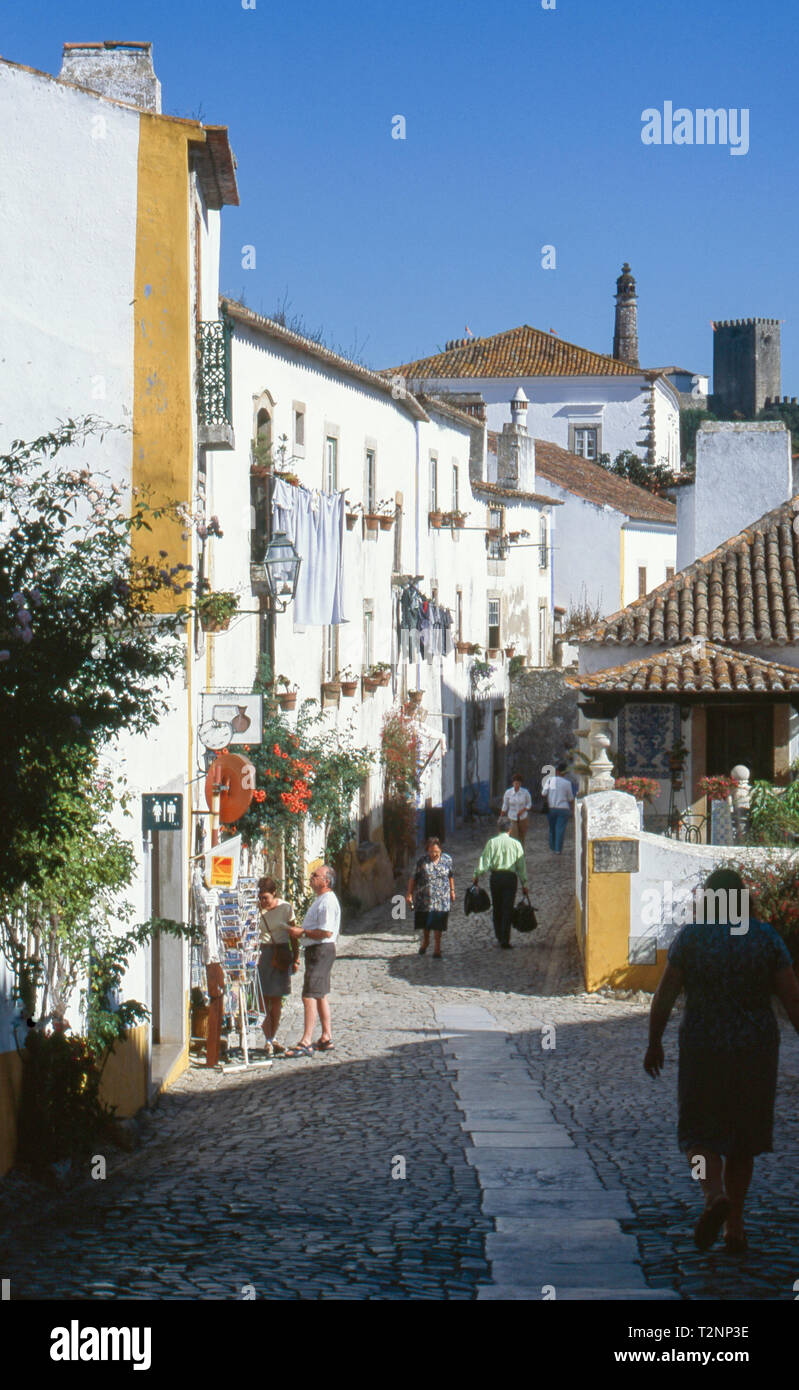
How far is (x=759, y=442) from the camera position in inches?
1168

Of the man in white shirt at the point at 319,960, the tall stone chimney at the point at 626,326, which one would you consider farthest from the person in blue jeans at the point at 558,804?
the tall stone chimney at the point at 626,326

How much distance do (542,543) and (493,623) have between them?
503 centimetres

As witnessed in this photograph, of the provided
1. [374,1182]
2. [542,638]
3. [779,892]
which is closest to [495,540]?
[542,638]

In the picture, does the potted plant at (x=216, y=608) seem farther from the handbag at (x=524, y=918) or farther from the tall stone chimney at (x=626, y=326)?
the tall stone chimney at (x=626, y=326)

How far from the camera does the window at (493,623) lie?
1674 inches

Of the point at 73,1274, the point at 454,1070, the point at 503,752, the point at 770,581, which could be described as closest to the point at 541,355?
the point at 503,752

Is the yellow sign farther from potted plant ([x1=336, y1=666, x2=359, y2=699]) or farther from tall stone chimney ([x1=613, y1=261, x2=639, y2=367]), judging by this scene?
tall stone chimney ([x1=613, y1=261, x2=639, y2=367])

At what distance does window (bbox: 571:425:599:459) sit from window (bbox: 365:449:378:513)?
37228 mm

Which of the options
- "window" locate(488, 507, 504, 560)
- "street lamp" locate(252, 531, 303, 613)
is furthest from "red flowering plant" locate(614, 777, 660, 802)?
"window" locate(488, 507, 504, 560)

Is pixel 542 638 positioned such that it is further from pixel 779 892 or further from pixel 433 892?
pixel 779 892
